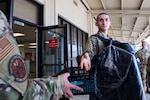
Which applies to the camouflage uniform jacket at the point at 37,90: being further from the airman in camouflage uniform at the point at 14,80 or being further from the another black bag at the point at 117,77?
the another black bag at the point at 117,77

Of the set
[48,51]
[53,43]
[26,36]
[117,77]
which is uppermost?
[26,36]

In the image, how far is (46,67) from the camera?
4.33 m

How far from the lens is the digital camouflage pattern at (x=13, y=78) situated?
1.71 ft

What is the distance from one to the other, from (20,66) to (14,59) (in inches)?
1.3

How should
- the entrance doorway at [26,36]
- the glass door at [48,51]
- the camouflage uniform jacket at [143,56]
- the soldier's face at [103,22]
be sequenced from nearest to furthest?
the soldier's face at [103,22]
the entrance doorway at [26,36]
the glass door at [48,51]
the camouflage uniform jacket at [143,56]

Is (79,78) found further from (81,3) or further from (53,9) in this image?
(81,3)

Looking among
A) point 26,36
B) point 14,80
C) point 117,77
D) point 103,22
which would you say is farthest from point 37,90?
point 26,36

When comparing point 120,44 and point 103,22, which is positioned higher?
point 103,22

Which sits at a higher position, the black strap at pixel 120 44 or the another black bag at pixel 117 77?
the black strap at pixel 120 44

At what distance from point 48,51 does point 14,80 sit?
12.9 feet

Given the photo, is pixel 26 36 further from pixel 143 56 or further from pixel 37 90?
pixel 37 90

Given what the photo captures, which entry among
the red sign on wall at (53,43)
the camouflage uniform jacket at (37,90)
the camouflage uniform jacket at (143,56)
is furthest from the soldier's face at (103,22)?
the camouflage uniform jacket at (143,56)

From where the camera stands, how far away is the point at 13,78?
1.76 feet

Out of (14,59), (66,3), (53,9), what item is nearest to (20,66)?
(14,59)
